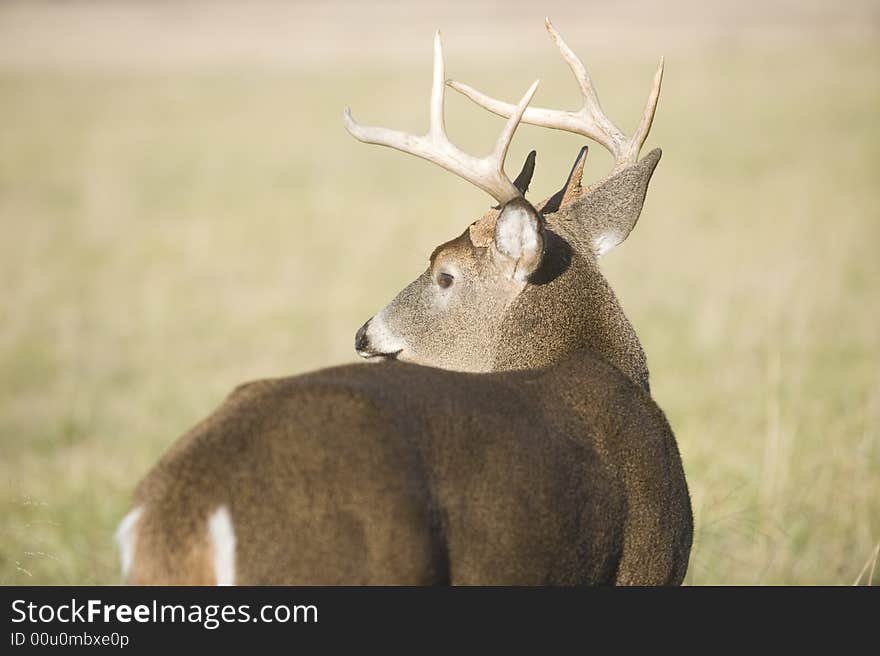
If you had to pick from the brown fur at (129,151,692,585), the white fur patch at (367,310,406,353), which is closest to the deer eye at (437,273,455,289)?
the white fur patch at (367,310,406,353)

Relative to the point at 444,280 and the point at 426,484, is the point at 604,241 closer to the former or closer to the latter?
the point at 444,280

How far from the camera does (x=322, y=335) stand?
13.7 m

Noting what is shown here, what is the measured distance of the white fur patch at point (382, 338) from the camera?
204 inches

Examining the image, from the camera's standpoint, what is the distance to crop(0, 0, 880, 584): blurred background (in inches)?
298

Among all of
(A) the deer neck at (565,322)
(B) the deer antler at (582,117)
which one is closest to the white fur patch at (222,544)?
(A) the deer neck at (565,322)

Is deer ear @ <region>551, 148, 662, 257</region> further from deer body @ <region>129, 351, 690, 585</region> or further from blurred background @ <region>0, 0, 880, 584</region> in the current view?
deer body @ <region>129, 351, 690, 585</region>

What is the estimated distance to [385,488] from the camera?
2.87 m

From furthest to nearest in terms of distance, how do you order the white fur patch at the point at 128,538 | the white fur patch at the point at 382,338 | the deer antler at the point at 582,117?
the deer antler at the point at 582,117, the white fur patch at the point at 382,338, the white fur patch at the point at 128,538

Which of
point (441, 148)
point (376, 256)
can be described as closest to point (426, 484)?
point (441, 148)

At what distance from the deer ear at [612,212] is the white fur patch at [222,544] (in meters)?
2.53

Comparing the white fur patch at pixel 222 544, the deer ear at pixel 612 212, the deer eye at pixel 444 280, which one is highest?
the deer ear at pixel 612 212

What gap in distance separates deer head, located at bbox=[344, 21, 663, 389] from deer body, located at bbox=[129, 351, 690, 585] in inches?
41.6

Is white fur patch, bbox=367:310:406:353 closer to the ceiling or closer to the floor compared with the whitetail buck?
closer to the ceiling

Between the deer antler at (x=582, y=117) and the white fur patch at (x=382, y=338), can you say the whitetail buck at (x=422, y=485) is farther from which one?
the deer antler at (x=582, y=117)
